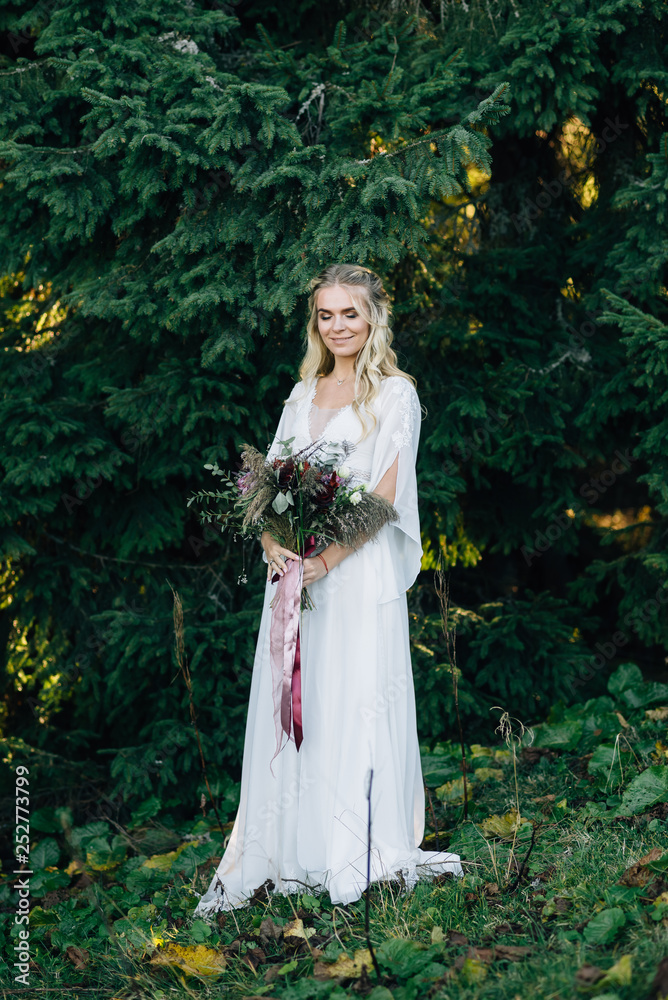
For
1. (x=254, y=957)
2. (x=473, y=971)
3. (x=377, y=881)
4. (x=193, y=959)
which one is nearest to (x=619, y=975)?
(x=473, y=971)

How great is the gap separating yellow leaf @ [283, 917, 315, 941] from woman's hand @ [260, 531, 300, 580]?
4.15ft

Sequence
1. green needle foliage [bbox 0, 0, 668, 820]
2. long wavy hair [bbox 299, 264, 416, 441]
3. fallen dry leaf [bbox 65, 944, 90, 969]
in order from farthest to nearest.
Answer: green needle foliage [bbox 0, 0, 668, 820] < long wavy hair [bbox 299, 264, 416, 441] < fallen dry leaf [bbox 65, 944, 90, 969]

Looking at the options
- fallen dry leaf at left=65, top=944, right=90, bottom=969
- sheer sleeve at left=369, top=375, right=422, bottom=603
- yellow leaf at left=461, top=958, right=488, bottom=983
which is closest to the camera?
yellow leaf at left=461, top=958, right=488, bottom=983

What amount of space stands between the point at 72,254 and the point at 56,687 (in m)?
2.71

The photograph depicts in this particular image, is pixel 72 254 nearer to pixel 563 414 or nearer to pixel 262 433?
pixel 262 433

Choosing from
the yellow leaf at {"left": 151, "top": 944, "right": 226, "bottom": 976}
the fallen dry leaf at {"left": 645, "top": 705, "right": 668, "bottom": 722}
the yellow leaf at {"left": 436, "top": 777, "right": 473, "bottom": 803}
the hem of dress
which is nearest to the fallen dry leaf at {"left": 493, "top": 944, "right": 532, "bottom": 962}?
the hem of dress

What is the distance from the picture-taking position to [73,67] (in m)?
3.84

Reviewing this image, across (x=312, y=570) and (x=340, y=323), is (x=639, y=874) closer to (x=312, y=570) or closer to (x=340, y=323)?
(x=312, y=570)

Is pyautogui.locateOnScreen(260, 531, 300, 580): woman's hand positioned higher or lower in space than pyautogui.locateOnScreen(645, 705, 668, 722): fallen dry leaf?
higher

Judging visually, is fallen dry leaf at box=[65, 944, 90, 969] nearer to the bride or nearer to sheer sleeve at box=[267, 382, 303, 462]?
the bride

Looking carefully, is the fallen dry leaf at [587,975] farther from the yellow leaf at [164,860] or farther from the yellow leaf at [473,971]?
the yellow leaf at [164,860]

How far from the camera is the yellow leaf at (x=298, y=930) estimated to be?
2.79 meters

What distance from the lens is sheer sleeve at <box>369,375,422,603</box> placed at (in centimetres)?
316

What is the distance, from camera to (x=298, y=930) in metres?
2.80
